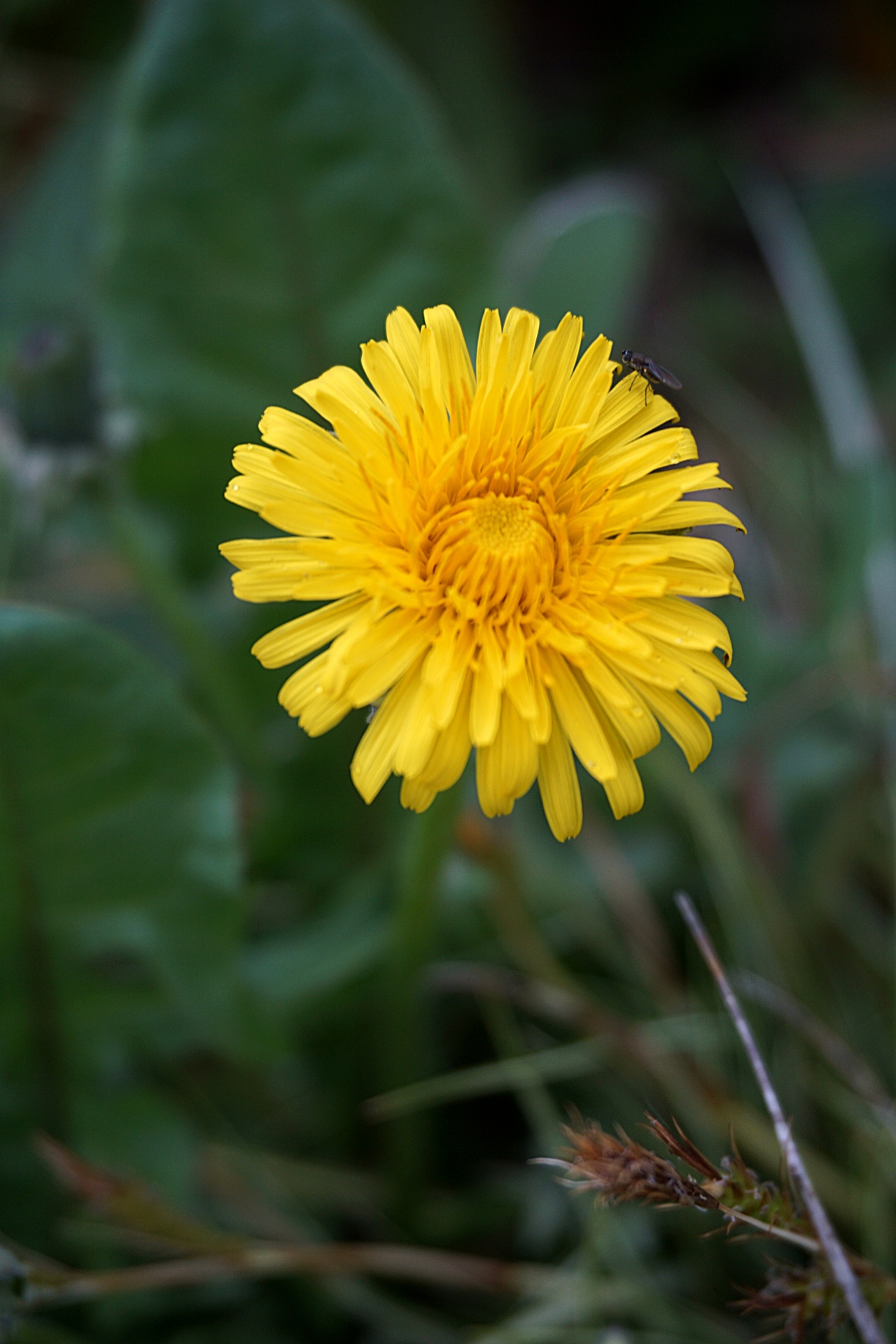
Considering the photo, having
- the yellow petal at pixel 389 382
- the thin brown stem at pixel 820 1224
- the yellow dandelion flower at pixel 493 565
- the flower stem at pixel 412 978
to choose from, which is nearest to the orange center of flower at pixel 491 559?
the yellow dandelion flower at pixel 493 565

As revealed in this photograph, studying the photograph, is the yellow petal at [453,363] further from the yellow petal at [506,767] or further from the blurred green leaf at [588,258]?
the blurred green leaf at [588,258]

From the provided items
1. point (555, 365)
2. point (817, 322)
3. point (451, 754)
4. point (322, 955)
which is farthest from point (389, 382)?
point (817, 322)

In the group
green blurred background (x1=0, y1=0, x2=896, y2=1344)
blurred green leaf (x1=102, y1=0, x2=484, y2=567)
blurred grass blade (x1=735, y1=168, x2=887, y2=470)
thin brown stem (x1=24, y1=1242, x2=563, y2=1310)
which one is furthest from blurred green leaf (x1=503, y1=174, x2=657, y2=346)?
thin brown stem (x1=24, y1=1242, x2=563, y2=1310)

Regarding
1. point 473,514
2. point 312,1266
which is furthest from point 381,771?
point 312,1266

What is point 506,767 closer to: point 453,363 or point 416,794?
point 416,794

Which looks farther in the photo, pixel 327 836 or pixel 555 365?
pixel 327 836

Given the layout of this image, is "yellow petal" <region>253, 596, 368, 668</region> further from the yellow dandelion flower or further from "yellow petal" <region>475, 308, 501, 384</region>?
"yellow petal" <region>475, 308, 501, 384</region>
